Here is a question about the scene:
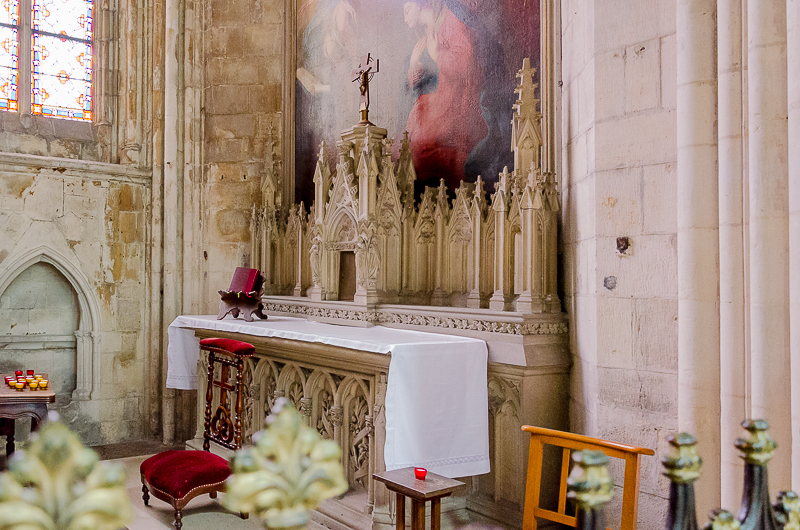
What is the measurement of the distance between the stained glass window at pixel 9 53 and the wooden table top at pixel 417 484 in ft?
18.3

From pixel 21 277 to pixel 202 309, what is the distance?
5.23 feet

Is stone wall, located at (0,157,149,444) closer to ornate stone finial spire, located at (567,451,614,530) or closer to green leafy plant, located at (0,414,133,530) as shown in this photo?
green leafy plant, located at (0,414,133,530)

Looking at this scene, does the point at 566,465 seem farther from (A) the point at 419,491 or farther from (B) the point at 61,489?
(B) the point at 61,489

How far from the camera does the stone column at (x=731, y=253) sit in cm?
245

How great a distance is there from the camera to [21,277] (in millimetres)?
6070

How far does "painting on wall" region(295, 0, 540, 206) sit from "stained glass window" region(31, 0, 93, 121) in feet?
7.27

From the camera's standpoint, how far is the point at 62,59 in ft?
21.8

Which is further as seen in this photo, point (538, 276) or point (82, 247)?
point (82, 247)

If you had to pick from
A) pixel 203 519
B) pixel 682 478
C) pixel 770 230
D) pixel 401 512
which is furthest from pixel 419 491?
pixel 203 519

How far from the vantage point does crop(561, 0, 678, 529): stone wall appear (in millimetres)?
3031

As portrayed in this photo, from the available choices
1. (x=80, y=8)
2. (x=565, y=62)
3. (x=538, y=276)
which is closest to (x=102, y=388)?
(x=80, y=8)

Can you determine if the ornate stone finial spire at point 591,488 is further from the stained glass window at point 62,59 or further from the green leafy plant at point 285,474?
the stained glass window at point 62,59

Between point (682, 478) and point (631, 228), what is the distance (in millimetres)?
2538

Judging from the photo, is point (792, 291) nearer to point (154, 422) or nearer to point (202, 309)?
point (202, 309)
